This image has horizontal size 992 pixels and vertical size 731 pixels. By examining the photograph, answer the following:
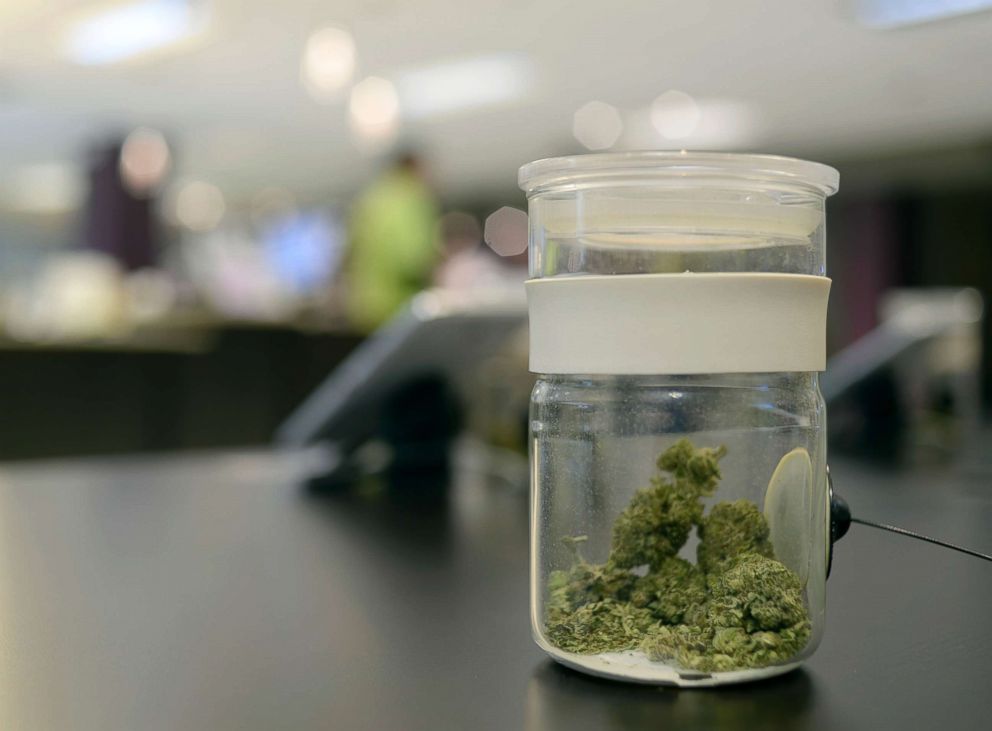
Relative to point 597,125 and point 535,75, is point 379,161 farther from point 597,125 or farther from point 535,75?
point 535,75

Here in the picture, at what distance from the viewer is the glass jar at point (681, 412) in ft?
1.31

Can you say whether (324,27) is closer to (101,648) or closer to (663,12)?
(663,12)

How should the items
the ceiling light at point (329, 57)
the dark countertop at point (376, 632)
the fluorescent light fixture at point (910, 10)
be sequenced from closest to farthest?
the dark countertop at point (376, 632) → the fluorescent light fixture at point (910, 10) → the ceiling light at point (329, 57)

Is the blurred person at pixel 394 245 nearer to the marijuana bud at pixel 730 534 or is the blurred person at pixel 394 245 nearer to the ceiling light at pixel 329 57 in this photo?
the ceiling light at pixel 329 57

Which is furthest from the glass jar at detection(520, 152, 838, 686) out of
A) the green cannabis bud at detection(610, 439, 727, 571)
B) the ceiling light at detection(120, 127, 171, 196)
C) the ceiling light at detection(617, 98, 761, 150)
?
the ceiling light at detection(120, 127, 171, 196)

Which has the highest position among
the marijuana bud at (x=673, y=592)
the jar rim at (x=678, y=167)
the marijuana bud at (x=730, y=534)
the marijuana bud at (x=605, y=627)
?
the jar rim at (x=678, y=167)

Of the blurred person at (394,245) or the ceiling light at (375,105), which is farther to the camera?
the ceiling light at (375,105)

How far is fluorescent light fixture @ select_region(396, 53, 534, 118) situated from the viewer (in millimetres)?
6320

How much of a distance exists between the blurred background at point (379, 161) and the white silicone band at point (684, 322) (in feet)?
3.10

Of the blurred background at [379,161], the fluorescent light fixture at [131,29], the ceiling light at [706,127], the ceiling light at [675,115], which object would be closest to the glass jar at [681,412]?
the blurred background at [379,161]

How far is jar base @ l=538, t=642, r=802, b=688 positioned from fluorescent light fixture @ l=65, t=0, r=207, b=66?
528cm

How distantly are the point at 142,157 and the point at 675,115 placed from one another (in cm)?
431

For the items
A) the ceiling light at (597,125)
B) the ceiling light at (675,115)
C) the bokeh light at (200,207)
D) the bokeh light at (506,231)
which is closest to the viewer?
the ceiling light at (675,115)

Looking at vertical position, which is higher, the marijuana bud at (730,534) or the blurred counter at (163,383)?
the marijuana bud at (730,534)
